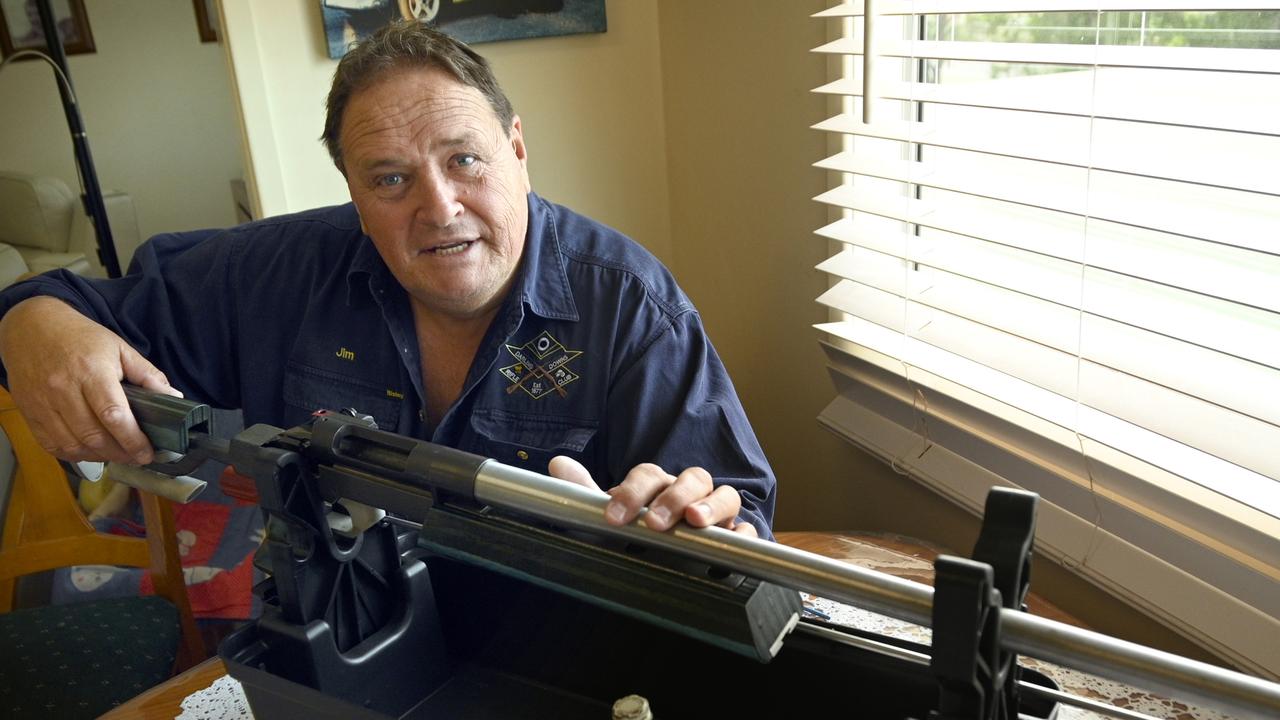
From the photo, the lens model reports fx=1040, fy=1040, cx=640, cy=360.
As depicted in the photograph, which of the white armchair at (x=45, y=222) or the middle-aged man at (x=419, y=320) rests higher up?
the middle-aged man at (x=419, y=320)

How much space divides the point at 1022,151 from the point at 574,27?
4.04ft

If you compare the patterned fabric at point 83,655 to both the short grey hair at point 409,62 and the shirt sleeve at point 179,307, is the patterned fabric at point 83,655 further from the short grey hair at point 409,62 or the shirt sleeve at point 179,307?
the short grey hair at point 409,62

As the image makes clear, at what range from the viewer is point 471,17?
223cm

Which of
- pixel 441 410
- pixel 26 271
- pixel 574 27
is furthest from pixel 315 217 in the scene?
pixel 26 271

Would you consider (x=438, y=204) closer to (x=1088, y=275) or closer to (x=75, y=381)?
(x=75, y=381)

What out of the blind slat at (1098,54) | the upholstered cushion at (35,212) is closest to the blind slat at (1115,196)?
the blind slat at (1098,54)

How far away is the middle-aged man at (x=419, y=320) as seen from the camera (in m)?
1.34

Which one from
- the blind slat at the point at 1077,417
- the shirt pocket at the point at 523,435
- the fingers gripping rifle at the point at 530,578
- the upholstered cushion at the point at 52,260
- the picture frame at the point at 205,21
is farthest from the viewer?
the picture frame at the point at 205,21

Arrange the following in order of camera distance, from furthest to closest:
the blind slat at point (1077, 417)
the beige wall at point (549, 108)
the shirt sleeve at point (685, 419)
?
the beige wall at point (549, 108) → the shirt sleeve at point (685, 419) → the blind slat at point (1077, 417)

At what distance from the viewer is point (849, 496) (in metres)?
2.05

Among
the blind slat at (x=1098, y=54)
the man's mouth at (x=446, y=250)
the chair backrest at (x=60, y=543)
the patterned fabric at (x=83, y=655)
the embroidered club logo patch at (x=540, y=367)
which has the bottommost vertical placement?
the patterned fabric at (x=83, y=655)

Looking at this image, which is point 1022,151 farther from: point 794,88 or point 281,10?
point 281,10

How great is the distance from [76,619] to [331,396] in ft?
2.54

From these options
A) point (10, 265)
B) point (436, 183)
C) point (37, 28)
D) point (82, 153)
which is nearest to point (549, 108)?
point (436, 183)
